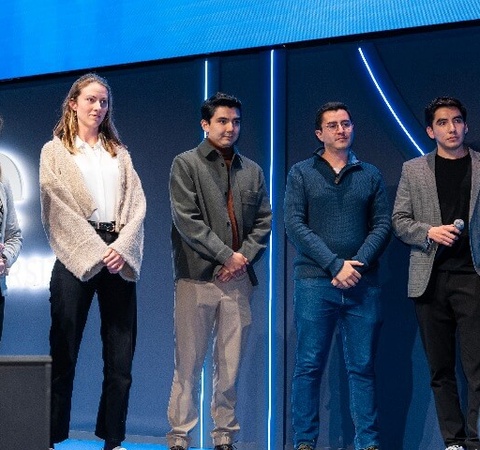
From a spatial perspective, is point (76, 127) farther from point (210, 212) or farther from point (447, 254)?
point (447, 254)

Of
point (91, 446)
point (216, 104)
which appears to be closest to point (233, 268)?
point (216, 104)

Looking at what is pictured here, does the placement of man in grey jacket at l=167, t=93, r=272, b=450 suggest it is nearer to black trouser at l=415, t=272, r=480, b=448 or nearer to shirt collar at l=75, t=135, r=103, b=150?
shirt collar at l=75, t=135, r=103, b=150

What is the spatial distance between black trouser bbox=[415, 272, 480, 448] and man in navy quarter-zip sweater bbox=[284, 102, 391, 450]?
0.85ft

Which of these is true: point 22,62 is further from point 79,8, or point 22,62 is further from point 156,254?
point 156,254

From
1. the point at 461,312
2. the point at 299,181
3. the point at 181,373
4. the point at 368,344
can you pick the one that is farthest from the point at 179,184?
the point at 461,312

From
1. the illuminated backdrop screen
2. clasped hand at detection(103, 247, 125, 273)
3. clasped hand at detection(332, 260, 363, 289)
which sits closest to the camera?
clasped hand at detection(103, 247, 125, 273)

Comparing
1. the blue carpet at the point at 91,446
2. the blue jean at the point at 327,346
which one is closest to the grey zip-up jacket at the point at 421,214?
the blue jean at the point at 327,346

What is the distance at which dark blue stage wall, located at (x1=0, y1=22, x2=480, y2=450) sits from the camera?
437cm

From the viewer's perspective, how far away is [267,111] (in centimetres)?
473

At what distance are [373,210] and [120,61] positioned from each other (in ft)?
6.08

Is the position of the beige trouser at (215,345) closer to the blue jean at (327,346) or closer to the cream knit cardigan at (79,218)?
the blue jean at (327,346)

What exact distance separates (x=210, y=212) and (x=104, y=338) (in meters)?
0.77

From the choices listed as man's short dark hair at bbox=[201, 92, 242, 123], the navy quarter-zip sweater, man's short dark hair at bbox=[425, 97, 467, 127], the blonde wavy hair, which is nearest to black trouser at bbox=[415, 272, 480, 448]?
the navy quarter-zip sweater

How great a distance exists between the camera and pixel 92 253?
11.7ft
